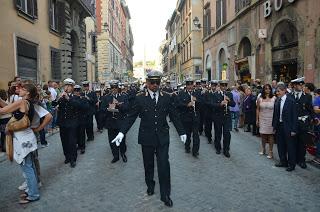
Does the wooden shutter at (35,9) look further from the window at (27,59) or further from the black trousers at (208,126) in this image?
the black trousers at (208,126)

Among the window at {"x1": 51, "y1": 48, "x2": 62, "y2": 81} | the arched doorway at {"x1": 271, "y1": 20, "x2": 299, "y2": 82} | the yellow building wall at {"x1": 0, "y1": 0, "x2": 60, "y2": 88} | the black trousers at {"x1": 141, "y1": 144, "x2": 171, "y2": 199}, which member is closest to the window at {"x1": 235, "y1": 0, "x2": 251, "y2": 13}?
the arched doorway at {"x1": 271, "y1": 20, "x2": 299, "y2": 82}

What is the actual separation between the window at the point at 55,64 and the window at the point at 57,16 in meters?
1.25

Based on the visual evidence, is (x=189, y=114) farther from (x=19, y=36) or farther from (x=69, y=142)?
(x=19, y=36)

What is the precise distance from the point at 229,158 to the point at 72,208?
440cm

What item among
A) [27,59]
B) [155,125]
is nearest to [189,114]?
[155,125]

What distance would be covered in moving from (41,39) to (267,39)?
1130cm

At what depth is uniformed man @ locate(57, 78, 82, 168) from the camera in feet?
26.2

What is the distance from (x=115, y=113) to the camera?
8.62m

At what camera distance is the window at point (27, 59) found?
14859 millimetres

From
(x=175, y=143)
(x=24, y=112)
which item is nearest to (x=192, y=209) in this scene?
(x=24, y=112)

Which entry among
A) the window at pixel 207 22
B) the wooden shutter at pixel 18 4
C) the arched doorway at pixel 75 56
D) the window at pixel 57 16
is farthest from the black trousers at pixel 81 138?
the window at pixel 207 22

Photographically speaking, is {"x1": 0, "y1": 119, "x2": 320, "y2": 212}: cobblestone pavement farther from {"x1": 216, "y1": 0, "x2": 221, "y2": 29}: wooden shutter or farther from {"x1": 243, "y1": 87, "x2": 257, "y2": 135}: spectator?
{"x1": 216, "y1": 0, "x2": 221, "y2": 29}: wooden shutter

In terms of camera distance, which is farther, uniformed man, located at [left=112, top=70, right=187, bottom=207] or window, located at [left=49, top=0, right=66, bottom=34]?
window, located at [left=49, top=0, right=66, bottom=34]

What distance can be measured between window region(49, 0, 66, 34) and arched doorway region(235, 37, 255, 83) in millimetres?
10975
